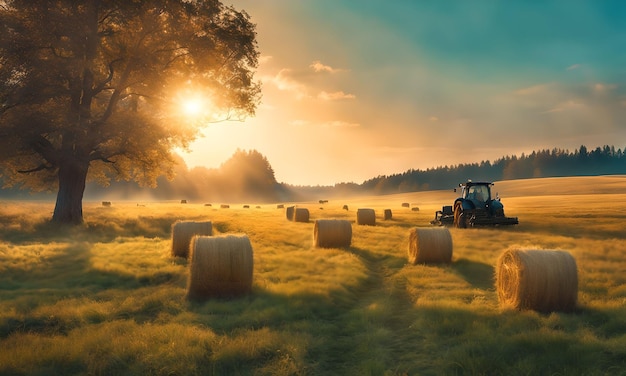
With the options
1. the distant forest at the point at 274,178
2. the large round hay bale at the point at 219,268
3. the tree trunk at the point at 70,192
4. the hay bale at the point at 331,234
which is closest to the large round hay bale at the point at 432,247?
the hay bale at the point at 331,234

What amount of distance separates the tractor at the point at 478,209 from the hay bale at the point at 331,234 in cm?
1000

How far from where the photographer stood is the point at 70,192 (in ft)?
86.8

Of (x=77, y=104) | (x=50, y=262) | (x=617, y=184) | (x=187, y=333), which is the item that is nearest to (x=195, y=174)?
(x=617, y=184)

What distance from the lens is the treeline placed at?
500ft

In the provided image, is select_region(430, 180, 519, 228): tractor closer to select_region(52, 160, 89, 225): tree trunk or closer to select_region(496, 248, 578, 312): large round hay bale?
select_region(496, 248, 578, 312): large round hay bale

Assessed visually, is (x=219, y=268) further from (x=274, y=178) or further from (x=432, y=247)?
(x=274, y=178)

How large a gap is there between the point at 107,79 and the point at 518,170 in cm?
15408

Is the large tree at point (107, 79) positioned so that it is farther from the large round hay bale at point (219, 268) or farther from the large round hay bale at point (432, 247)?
the large round hay bale at point (219, 268)

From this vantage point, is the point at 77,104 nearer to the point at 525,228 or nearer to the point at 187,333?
the point at 187,333

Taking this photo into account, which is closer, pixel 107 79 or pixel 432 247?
pixel 432 247

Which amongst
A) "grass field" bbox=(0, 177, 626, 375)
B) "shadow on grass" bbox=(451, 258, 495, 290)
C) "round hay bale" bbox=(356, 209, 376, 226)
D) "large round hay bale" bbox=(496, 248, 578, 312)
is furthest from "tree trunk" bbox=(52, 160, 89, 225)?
"large round hay bale" bbox=(496, 248, 578, 312)

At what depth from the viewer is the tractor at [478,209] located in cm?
2578

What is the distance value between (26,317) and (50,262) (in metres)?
7.68

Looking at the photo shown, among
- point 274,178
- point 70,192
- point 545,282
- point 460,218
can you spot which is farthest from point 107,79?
point 274,178
